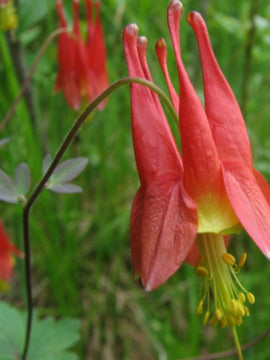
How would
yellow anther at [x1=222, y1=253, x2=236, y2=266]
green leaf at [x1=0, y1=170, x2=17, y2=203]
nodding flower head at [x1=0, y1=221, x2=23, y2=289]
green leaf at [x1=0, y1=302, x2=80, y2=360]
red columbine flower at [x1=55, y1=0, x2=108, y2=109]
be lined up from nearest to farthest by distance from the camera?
yellow anther at [x1=222, y1=253, x2=236, y2=266]
green leaf at [x1=0, y1=170, x2=17, y2=203]
green leaf at [x1=0, y1=302, x2=80, y2=360]
nodding flower head at [x1=0, y1=221, x2=23, y2=289]
red columbine flower at [x1=55, y1=0, x2=108, y2=109]

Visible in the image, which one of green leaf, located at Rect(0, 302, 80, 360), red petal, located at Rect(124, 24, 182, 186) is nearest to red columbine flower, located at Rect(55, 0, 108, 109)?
green leaf, located at Rect(0, 302, 80, 360)

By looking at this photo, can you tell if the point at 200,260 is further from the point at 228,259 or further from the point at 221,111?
the point at 221,111

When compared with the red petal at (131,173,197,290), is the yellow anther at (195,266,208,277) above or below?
below

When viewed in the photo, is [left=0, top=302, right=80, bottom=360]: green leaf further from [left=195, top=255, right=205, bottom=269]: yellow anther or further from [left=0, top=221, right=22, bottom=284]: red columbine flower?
[left=195, top=255, right=205, bottom=269]: yellow anther

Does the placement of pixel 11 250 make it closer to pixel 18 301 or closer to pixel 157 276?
pixel 18 301

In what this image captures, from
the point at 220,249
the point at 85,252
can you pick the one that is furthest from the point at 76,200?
the point at 220,249

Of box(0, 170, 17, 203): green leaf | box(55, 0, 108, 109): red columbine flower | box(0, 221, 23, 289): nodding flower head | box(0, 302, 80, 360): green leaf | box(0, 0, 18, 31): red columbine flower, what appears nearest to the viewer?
box(0, 170, 17, 203): green leaf
